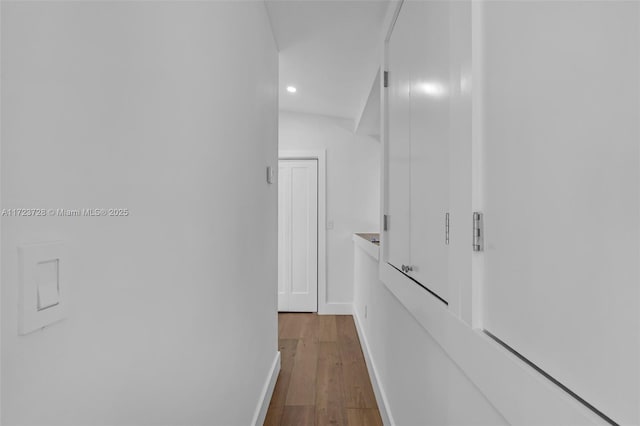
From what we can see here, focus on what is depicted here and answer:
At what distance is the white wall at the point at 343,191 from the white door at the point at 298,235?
187 mm

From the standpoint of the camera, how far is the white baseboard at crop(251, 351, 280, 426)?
179cm

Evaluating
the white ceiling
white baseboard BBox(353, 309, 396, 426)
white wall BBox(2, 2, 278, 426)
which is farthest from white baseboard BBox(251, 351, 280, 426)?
the white ceiling

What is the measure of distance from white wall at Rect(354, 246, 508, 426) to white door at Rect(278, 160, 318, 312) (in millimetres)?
1681

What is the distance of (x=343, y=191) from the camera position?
409 centimetres

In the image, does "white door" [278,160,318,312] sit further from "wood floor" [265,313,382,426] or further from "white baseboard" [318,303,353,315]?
"wood floor" [265,313,382,426]

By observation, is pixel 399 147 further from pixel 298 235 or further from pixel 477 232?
pixel 298 235

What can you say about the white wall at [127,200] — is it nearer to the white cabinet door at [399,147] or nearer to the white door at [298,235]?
the white cabinet door at [399,147]

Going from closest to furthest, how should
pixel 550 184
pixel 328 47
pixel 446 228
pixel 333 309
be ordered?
pixel 550 184 < pixel 446 228 < pixel 328 47 < pixel 333 309

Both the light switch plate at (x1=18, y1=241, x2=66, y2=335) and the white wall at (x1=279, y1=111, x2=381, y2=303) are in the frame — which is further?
the white wall at (x1=279, y1=111, x2=381, y2=303)

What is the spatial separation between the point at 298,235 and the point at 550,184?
3642mm

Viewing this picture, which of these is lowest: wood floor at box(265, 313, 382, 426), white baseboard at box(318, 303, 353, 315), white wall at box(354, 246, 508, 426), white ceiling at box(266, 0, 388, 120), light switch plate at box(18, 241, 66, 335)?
wood floor at box(265, 313, 382, 426)

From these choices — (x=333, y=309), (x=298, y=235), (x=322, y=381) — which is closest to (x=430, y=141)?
(x=322, y=381)

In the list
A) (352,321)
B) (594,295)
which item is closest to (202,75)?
(594,295)

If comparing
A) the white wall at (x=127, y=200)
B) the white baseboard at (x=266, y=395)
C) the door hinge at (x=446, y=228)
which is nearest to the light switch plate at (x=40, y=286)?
the white wall at (x=127, y=200)
